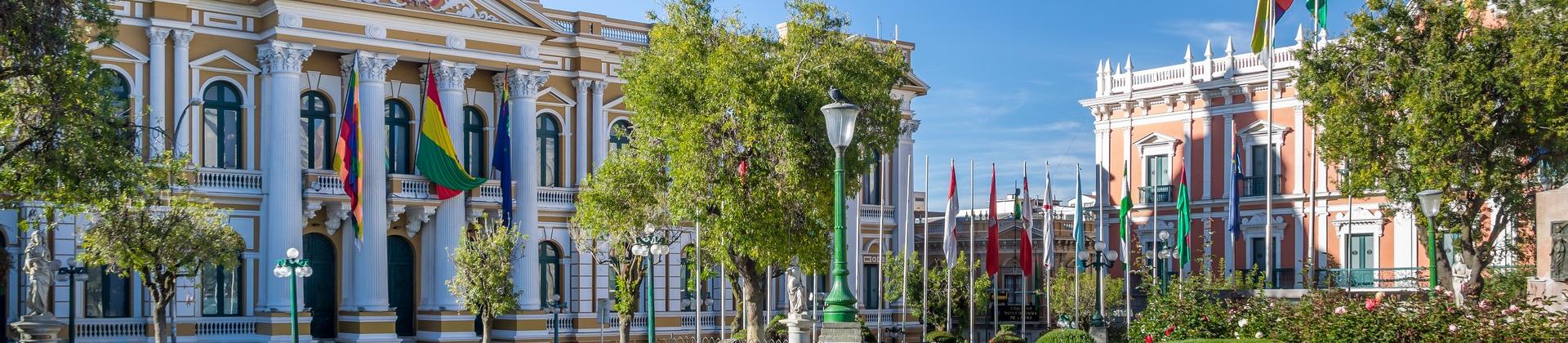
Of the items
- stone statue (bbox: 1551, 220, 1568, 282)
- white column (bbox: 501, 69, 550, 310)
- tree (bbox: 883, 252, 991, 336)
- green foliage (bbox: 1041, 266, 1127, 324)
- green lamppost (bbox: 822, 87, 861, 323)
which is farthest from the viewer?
green foliage (bbox: 1041, 266, 1127, 324)

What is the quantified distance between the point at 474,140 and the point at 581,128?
10.3 ft

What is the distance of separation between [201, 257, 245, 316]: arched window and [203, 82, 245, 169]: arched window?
2.43 m

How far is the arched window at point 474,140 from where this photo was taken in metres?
46.2

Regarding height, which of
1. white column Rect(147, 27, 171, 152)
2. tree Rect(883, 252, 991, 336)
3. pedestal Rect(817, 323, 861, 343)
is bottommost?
tree Rect(883, 252, 991, 336)

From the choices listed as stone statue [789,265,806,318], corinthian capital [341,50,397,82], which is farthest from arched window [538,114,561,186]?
stone statue [789,265,806,318]

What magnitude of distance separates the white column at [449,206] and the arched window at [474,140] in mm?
1337

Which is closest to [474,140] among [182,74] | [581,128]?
[581,128]

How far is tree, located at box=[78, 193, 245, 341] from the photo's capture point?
112ft

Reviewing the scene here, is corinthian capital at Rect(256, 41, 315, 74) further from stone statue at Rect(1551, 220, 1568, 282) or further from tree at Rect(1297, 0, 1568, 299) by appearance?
stone statue at Rect(1551, 220, 1568, 282)

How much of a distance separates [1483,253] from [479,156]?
2452 cm

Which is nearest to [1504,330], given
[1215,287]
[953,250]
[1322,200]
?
[1215,287]

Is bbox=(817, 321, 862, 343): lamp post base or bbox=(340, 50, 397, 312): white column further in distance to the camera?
bbox=(340, 50, 397, 312): white column

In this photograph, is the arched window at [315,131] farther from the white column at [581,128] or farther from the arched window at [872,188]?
the arched window at [872,188]

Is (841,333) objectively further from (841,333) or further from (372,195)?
(372,195)
